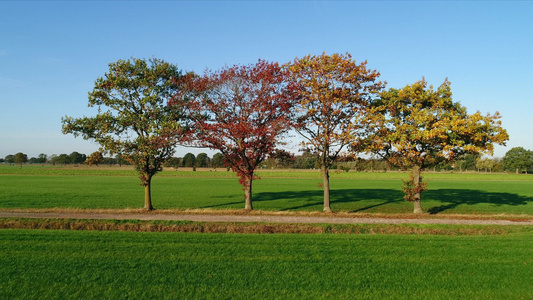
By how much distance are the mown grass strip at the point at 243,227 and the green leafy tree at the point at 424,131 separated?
6759 mm

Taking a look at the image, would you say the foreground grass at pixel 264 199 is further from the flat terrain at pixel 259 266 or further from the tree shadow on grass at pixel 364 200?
the flat terrain at pixel 259 266

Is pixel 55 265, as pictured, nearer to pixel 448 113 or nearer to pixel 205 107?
pixel 205 107

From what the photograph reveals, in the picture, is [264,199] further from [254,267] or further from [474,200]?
[254,267]

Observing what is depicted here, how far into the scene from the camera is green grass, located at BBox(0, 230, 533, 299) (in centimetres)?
824

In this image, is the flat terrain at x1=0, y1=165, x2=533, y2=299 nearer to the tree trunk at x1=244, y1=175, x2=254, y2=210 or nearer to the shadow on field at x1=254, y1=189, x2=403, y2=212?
the tree trunk at x1=244, y1=175, x2=254, y2=210

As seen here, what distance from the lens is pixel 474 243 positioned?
1386cm

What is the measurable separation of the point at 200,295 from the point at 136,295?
141 centimetres

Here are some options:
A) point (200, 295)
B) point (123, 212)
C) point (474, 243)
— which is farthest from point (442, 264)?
point (123, 212)

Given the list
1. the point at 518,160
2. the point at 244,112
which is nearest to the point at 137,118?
the point at 244,112

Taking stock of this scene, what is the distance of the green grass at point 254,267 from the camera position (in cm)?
824

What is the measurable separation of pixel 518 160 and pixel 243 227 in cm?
17236

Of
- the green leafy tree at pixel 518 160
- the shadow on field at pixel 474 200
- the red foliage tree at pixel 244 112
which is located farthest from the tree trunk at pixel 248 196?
the green leafy tree at pixel 518 160

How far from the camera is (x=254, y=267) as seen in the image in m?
10.0

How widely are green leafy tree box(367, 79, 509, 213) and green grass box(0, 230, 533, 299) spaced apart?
1038 cm
